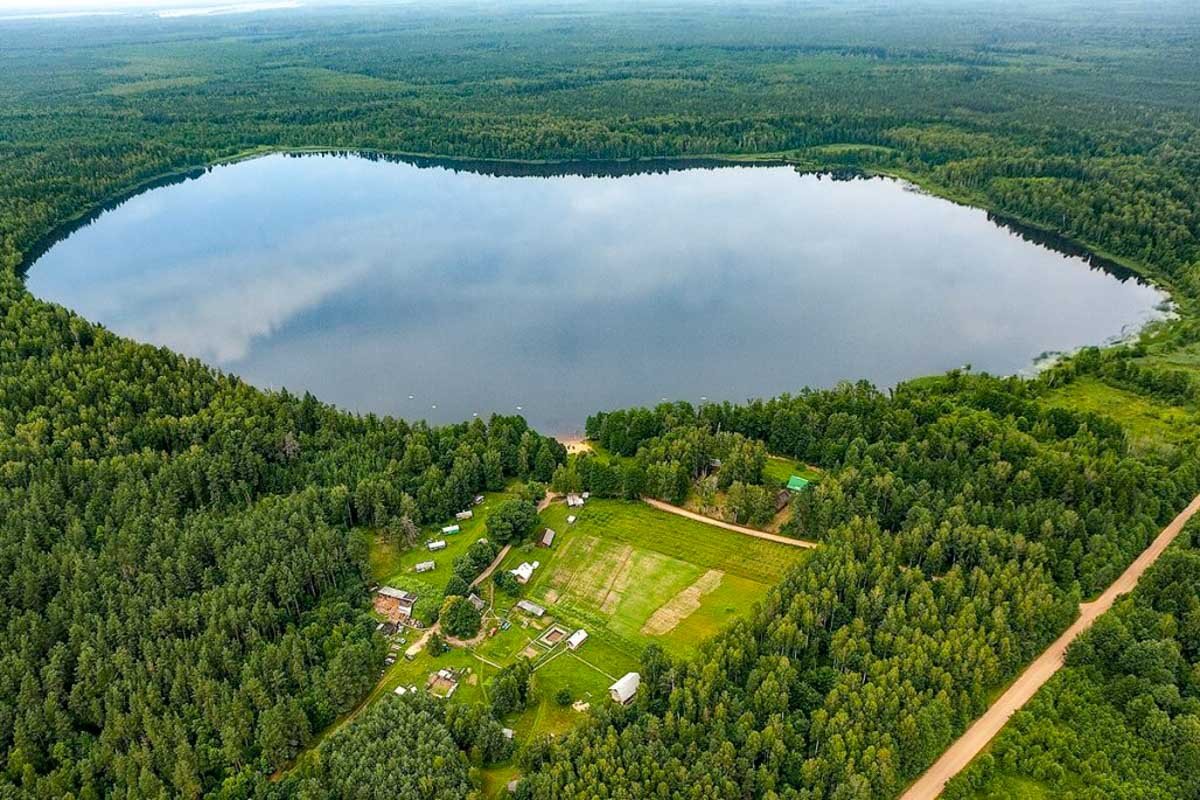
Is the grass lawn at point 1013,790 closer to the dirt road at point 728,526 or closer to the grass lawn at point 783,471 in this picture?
the dirt road at point 728,526

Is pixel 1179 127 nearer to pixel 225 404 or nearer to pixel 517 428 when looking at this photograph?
pixel 517 428

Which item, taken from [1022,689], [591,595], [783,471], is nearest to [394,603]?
[591,595]

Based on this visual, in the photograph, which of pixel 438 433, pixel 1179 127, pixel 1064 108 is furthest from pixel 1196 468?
pixel 1064 108

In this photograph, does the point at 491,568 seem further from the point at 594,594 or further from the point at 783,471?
the point at 783,471

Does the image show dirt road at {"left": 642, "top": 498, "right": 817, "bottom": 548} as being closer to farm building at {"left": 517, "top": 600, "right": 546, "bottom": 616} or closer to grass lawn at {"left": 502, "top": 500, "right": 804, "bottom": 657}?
grass lawn at {"left": 502, "top": 500, "right": 804, "bottom": 657}

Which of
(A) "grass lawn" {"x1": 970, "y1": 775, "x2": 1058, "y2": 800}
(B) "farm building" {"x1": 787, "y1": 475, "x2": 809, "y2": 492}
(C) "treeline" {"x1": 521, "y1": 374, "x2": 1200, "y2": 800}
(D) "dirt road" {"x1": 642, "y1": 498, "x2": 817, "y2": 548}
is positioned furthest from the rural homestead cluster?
(B) "farm building" {"x1": 787, "y1": 475, "x2": 809, "y2": 492}

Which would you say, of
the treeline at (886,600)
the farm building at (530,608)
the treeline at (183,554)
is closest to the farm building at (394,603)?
the treeline at (183,554)
